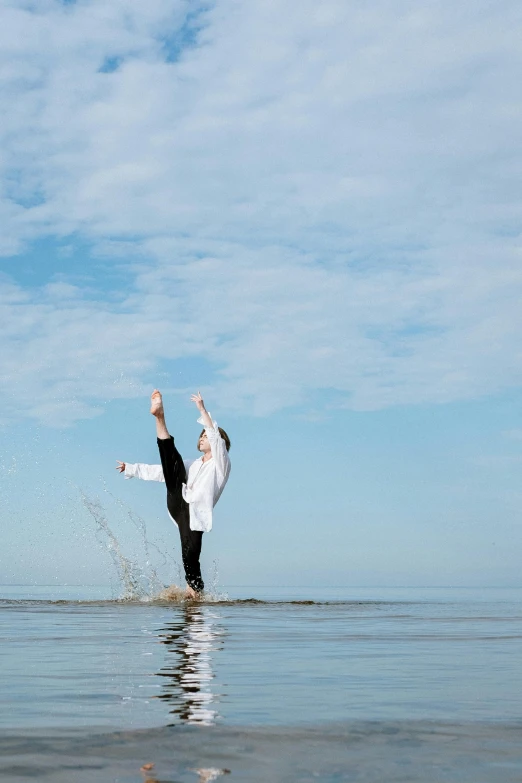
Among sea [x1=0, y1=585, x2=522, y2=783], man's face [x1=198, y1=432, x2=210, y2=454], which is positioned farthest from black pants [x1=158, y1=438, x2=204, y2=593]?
sea [x1=0, y1=585, x2=522, y2=783]

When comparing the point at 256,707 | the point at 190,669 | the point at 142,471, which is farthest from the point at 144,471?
the point at 256,707

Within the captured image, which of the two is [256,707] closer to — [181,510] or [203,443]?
[181,510]

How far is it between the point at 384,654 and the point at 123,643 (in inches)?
69.7

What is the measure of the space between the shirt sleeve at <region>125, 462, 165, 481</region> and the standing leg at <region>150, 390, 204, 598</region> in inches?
9.0

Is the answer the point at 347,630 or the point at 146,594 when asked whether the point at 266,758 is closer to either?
the point at 347,630

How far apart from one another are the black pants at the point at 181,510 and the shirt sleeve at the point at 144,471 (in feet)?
0.74

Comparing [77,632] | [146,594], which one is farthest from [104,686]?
[146,594]

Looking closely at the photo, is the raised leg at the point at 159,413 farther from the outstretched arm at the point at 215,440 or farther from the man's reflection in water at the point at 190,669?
the man's reflection in water at the point at 190,669

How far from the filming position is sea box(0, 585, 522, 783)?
2357 mm

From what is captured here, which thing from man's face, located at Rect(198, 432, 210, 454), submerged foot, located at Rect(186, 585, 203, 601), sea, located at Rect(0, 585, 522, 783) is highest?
man's face, located at Rect(198, 432, 210, 454)

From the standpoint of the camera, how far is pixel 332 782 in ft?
7.23

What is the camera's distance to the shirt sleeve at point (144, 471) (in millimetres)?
12984

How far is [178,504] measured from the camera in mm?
12820

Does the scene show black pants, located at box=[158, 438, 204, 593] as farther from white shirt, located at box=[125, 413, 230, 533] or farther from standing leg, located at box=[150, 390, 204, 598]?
white shirt, located at box=[125, 413, 230, 533]
